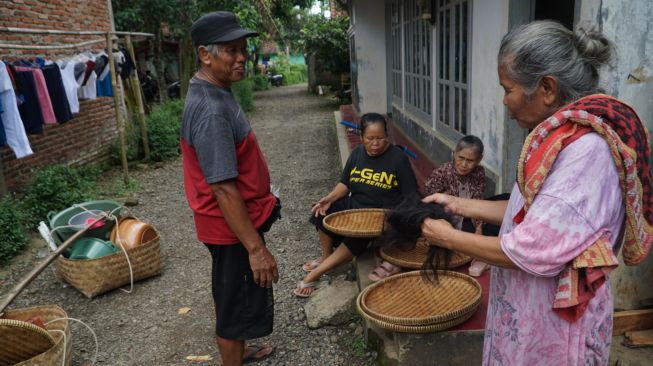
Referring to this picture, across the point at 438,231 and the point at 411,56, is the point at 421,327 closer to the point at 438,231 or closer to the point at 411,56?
the point at 438,231

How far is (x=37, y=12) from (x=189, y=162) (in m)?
6.53

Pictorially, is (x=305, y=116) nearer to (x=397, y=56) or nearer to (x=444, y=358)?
(x=397, y=56)

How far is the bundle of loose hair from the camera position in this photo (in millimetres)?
1736

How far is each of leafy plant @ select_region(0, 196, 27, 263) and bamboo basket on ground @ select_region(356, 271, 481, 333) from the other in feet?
13.4

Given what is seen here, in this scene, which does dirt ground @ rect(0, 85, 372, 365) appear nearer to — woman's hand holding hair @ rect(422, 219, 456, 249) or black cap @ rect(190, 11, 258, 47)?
woman's hand holding hair @ rect(422, 219, 456, 249)

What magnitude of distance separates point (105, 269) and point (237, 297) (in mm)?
2077

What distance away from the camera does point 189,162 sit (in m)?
2.36

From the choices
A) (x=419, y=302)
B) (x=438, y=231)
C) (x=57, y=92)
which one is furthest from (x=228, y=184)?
(x=57, y=92)

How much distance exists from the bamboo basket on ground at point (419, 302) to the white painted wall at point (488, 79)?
1.36 m

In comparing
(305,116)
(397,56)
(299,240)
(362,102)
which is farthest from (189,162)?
(305,116)

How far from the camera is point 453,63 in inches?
205

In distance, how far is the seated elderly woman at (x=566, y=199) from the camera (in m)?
1.22

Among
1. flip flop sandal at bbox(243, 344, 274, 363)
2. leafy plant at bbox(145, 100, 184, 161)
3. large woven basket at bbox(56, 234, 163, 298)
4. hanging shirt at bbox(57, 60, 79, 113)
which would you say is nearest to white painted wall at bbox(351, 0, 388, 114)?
leafy plant at bbox(145, 100, 184, 161)

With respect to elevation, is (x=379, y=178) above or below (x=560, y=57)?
below
